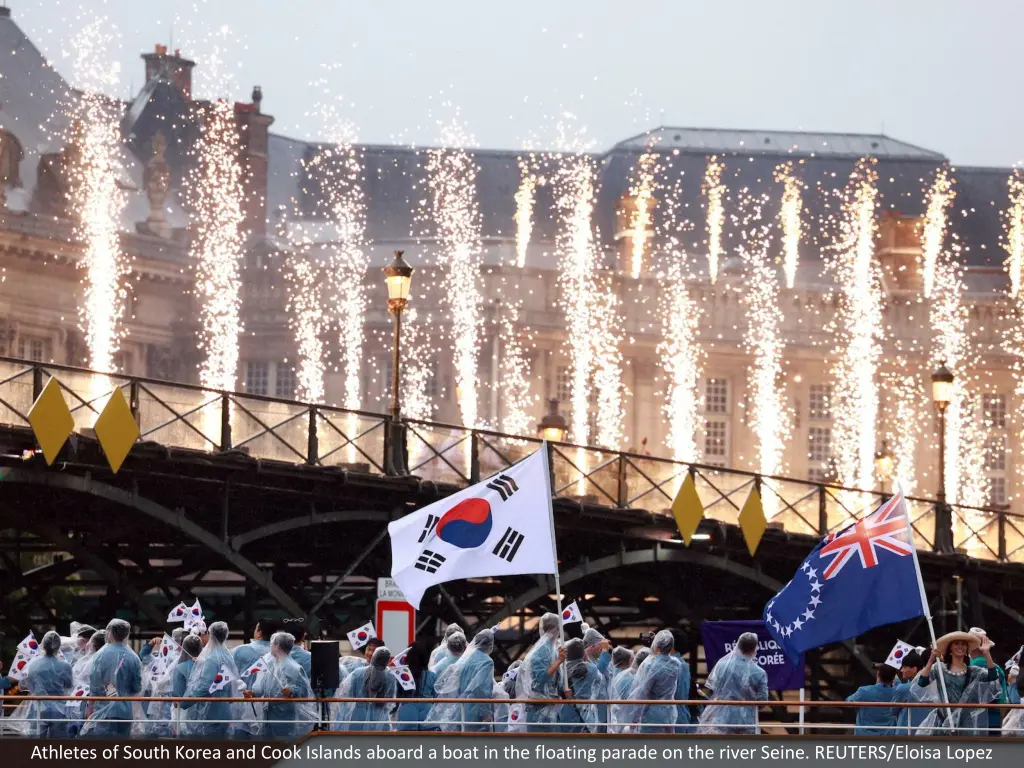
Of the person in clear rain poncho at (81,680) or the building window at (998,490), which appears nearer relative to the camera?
the person in clear rain poncho at (81,680)

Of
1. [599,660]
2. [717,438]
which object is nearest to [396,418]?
[599,660]

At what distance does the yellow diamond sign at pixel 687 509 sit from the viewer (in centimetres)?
3170

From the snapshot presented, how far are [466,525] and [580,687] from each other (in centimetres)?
182

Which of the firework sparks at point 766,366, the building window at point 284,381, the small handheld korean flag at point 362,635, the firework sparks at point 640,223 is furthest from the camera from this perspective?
the firework sparks at point 766,366

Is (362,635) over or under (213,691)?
over

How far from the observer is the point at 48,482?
26.6m

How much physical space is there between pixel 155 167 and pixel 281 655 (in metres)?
42.0

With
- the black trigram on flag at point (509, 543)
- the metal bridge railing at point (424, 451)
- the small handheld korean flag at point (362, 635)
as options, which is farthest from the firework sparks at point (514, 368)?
the black trigram on flag at point (509, 543)

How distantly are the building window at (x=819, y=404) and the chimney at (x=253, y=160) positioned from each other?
18146 mm

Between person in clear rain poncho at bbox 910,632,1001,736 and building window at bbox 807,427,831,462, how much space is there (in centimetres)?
4878

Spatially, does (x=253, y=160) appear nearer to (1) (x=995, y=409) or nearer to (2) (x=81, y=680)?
(1) (x=995, y=409)

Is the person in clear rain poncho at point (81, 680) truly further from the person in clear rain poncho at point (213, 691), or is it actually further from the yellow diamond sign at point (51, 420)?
the yellow diamond sign at point (51, 420)

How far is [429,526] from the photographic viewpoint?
20266 millimetres

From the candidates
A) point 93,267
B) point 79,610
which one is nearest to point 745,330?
point 93,267
